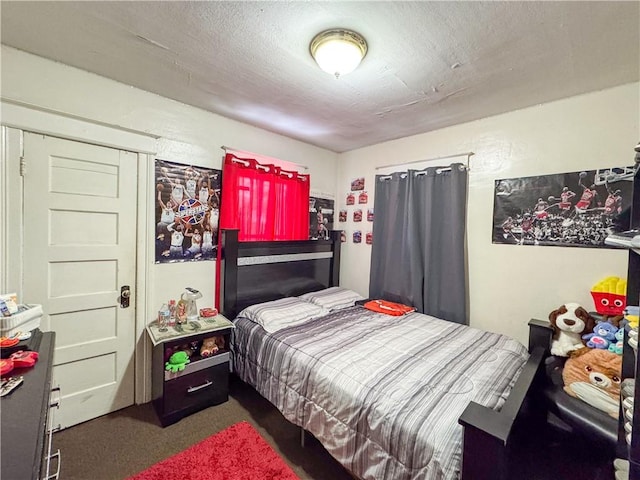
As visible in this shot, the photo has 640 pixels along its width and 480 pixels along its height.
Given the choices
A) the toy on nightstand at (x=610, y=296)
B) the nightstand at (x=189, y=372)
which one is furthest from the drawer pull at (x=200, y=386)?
the toy on nightstand at (x=610, y=296)

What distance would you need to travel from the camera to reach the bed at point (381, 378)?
115 centimetres

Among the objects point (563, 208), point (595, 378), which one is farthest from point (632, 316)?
point (563, 208)

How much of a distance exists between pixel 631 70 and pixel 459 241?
4.94 ft

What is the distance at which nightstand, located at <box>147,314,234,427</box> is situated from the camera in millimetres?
1994

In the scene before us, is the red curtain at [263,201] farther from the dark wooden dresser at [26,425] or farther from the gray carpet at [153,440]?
the dark wooden dresser at [26,425]

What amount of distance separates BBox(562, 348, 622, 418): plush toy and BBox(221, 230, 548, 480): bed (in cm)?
17

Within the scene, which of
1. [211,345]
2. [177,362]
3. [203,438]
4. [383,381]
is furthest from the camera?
[211,345]

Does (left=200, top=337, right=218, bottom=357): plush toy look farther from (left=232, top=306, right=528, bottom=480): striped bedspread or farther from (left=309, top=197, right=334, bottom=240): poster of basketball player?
(left=309, top=197, right=334, bottom=240): poster of basketball player

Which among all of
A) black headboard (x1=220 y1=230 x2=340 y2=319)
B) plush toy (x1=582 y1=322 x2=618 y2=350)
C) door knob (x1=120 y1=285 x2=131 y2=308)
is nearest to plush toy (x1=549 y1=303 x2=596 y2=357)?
plush toy (x1=582 y1=322 x2=618 y2=350)

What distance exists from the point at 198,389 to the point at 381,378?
1456mm

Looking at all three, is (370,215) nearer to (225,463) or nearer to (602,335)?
(602,335)

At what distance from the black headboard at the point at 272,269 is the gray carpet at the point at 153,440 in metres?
0.86

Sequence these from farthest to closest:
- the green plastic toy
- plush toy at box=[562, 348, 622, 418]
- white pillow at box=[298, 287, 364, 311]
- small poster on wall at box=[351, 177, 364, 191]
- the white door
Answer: small poster on wall at box=[351, 177, 364, 191] → white pillow at box=[298, 287, 364, 311] → the green plastic toy → the white door → plush toy at box=[562, 348, 622, 418]

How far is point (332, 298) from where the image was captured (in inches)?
117
